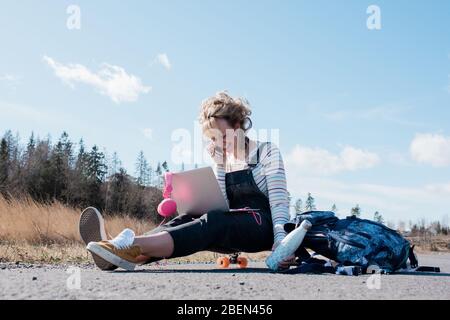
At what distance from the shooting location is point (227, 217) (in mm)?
3412

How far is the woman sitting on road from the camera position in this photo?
123 inches

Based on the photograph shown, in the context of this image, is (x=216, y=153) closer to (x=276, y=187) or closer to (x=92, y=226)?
(x=276, y=187)

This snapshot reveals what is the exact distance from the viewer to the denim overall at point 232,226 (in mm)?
3215

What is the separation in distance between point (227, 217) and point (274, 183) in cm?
46

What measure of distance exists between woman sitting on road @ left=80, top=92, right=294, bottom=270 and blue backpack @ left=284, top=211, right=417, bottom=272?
0.21 metres

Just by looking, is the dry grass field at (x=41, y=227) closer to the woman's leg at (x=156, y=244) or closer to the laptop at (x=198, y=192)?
the laptop at (x=198, y=192)

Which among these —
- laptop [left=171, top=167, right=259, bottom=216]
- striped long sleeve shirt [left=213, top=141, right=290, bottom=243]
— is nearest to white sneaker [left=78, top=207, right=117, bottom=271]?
laptop [left=171, top=167, right=259, bottom=216]

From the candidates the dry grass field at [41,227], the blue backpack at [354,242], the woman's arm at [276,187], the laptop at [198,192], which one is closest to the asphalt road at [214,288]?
the blue backpack at [354,242]

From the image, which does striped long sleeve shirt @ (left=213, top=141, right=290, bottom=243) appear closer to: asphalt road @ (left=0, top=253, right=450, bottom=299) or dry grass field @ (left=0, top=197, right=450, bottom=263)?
asphalt road @ (left=0, top=253, right=450, bottom=299)

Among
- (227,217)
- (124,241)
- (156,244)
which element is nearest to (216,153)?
(227,217)

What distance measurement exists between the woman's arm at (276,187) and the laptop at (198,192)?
219 mm
